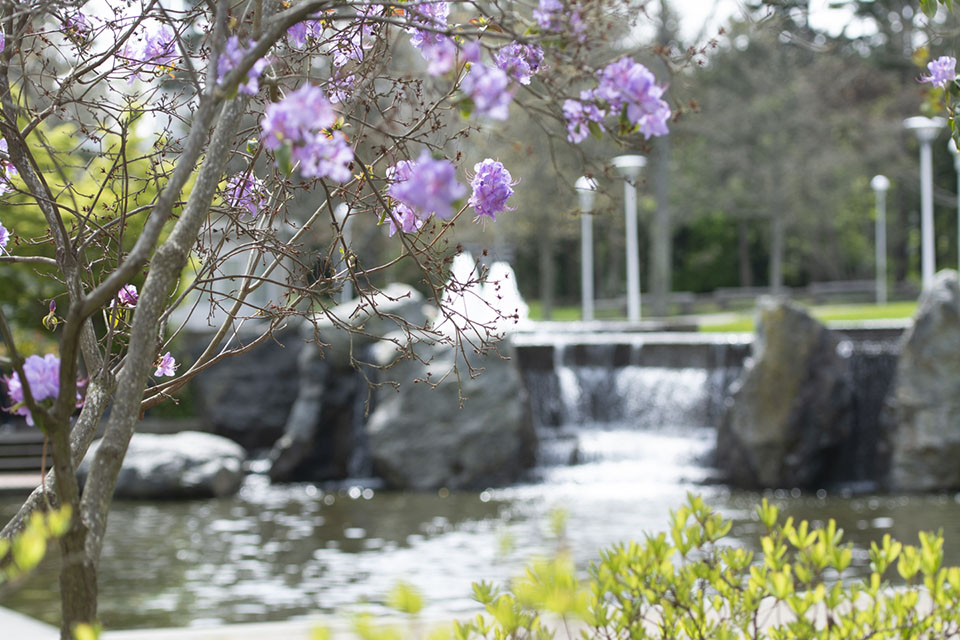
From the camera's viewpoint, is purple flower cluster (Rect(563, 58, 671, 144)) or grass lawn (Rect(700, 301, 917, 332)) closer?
purple flower cluster (Rect(563, 58, 671, 144))

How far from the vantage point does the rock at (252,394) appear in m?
17.5

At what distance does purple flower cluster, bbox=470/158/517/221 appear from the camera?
239 centimetres

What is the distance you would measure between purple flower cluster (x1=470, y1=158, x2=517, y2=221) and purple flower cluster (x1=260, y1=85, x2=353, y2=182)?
2.04 ft

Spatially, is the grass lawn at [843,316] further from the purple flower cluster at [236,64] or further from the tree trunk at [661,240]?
the purple flower cluster at [236,64]

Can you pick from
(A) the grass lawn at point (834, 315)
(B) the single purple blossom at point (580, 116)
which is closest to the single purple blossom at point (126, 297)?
(B) the single purple blossom at point (580, 116)

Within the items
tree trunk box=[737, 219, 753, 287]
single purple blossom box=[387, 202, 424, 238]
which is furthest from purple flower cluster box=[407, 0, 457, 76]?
tree trunk box=[737, 219, 753, 287]

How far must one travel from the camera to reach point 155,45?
8.80ft

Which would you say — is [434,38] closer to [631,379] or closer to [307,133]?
[307,133]

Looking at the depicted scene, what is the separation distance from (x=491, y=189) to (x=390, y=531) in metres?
8.09

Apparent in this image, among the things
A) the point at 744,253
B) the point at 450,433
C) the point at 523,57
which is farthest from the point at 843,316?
the point at 523,57

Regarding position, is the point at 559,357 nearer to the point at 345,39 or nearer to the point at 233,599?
the point at 233,599

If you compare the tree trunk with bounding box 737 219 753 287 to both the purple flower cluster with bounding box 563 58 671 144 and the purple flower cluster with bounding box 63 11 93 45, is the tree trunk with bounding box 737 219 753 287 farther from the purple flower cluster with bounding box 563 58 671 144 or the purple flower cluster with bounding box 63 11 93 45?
the purple flower cluster with bounding box 563 58 671 144

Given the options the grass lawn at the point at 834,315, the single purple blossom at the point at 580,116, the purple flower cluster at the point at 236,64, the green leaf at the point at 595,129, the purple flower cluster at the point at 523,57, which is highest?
the purple flower cluster at the point at 523,57

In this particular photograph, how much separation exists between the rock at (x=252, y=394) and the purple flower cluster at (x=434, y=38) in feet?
49.3
